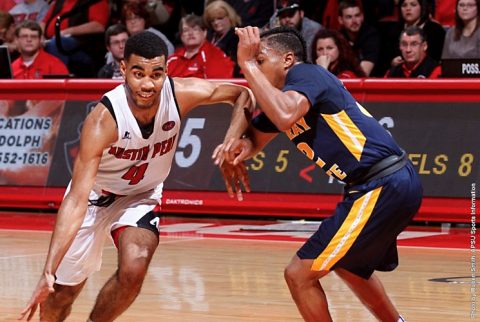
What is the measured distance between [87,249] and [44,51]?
865cm

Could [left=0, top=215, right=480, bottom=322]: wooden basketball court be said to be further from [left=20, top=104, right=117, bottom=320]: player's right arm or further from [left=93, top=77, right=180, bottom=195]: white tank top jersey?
[left=20, top=104, right=117, bottom=320]: player's right arm

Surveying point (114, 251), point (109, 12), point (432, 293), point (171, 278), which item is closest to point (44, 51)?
point (109, 12)

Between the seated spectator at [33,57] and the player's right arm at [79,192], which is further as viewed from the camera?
the seated spectator at [33,57]

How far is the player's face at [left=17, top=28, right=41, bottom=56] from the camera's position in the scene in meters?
14.3

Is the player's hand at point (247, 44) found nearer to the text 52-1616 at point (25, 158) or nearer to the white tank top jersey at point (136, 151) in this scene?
the white tank top jersey at point (136, 151)

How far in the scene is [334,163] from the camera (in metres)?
5.73

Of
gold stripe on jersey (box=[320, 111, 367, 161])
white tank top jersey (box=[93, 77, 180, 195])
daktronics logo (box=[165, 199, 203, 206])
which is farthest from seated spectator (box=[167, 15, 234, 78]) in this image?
gold stripe on jersey (box=[320, 111, 367, 161])

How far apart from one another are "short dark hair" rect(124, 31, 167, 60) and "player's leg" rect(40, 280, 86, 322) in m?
1.48

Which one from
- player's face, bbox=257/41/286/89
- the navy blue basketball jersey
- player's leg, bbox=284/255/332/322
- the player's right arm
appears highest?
player's face, bbox=257/41/286/89

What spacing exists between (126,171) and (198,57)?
23.0 feet

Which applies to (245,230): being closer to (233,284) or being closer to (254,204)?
(254,204)

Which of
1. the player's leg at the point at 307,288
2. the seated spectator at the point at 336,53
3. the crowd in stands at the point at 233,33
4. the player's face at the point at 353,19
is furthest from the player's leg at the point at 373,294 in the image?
the player's face at the point at 353,19

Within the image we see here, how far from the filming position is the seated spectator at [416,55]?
39.1 ft

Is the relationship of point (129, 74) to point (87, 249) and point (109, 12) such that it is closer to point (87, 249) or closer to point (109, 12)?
point (87, 249)
